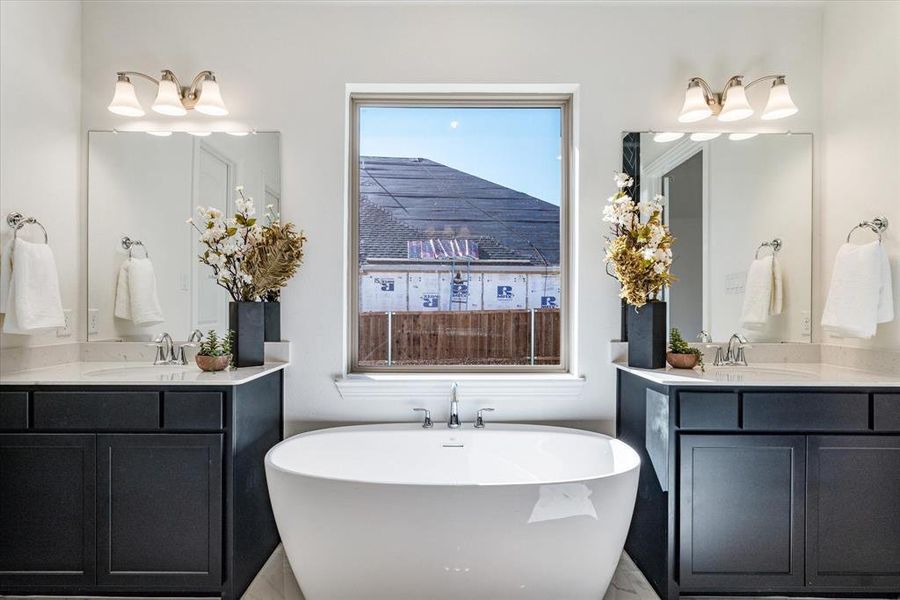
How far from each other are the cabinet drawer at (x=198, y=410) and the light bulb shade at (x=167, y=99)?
1.32 metres

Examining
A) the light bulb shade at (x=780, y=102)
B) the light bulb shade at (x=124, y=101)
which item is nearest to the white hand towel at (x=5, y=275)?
the light bulb shade at (x=124, y=101)

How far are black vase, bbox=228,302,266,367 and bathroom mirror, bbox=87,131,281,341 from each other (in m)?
0.28

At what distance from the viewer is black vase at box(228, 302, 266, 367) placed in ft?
7.59

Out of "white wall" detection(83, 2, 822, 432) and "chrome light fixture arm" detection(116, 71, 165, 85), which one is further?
"white wall" detection(83, 2, 822, 432)

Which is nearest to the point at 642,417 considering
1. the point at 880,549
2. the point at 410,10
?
the point at 880,549

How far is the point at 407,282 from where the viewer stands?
8.96ft

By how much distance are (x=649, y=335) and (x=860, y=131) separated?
1.32 metres

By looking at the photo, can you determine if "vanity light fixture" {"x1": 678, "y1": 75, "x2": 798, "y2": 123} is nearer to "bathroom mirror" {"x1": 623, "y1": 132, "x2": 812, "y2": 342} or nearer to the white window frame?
"bathroom mirror" {"x1": 623, "y1": 132, "x2": 812, "y2": 342}

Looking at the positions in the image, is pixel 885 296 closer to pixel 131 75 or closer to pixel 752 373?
pixel 752 373

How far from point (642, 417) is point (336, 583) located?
1341 millimetres

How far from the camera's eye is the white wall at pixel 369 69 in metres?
2.55

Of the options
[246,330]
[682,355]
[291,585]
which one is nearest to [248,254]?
[246,330]

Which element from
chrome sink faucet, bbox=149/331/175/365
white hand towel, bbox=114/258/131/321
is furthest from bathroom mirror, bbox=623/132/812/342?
white hand towel, bbox=114/258/131/321

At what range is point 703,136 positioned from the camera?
258cm
